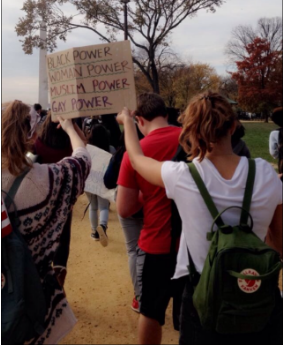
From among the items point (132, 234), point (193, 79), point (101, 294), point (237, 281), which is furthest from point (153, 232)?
point (193, 79)

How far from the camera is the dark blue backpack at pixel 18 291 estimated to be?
1613mm

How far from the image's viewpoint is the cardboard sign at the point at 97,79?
2.19 metres

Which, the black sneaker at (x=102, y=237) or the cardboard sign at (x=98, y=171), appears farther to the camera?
the black sneaker at (x=102, y=237)

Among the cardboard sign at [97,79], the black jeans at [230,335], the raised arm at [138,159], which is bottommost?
the black jeans at [230,335]

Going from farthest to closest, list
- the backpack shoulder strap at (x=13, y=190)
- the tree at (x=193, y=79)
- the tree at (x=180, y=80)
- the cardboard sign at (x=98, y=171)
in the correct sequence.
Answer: the tree at (x=193, y=79), the tree at (x=180, y=80), the cardboard sign at (x=98, y=171), the backpack shoulder strap at (x=13, y=190)

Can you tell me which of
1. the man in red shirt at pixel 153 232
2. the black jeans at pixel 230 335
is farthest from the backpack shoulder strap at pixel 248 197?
the man in red shirt at pixel 153 232

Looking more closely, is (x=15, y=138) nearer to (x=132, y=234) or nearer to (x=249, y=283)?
(x=249, y=283)

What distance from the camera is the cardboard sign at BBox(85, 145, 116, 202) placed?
462 centimetres

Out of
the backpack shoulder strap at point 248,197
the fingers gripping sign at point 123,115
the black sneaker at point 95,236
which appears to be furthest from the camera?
the black sneaker at point 95,236

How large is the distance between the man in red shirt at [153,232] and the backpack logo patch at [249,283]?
31.0 inches

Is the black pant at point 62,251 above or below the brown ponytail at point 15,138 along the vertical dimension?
below

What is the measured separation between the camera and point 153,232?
2.28m

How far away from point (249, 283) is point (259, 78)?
2795 cm

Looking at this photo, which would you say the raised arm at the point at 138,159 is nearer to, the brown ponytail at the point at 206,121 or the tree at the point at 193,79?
the brown ponytail at the point at 206,121
